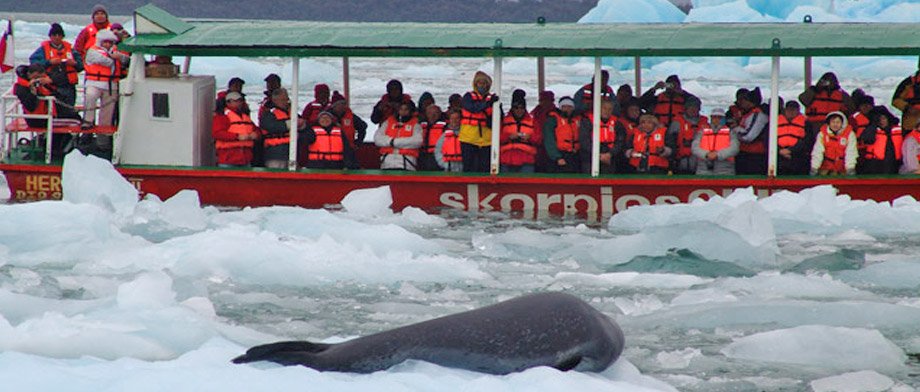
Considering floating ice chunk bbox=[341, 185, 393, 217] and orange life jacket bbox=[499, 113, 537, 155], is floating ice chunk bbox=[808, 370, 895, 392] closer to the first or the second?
floating ice chunk bbox=[341, 185, 393, 217]

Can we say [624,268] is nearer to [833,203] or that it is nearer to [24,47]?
[833,203]

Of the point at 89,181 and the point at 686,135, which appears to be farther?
the point at 686,135

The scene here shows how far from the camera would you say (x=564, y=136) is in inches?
587

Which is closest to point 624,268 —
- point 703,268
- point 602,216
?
point 703,268

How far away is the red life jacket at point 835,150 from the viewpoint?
14438 mm

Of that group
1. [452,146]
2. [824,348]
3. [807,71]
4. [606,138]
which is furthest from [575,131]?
[824,348]

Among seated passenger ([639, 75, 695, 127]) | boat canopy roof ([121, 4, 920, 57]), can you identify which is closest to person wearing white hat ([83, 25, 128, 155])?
boat canopy roof ([121, 4, 920, 57])

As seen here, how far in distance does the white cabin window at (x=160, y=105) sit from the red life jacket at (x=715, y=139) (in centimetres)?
532

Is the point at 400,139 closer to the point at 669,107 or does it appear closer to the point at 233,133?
the point at 233,133

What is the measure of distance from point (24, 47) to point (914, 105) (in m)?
36.0

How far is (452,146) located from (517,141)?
0.65 m

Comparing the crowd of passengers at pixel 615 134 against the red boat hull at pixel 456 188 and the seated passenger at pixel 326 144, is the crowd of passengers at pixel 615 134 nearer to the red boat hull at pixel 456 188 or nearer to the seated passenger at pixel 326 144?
the seated passenger at pixel 326 144

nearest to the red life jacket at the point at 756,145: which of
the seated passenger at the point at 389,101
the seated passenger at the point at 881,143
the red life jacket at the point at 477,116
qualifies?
the seated passenger at the point at 881,143

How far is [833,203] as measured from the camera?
13.7m
